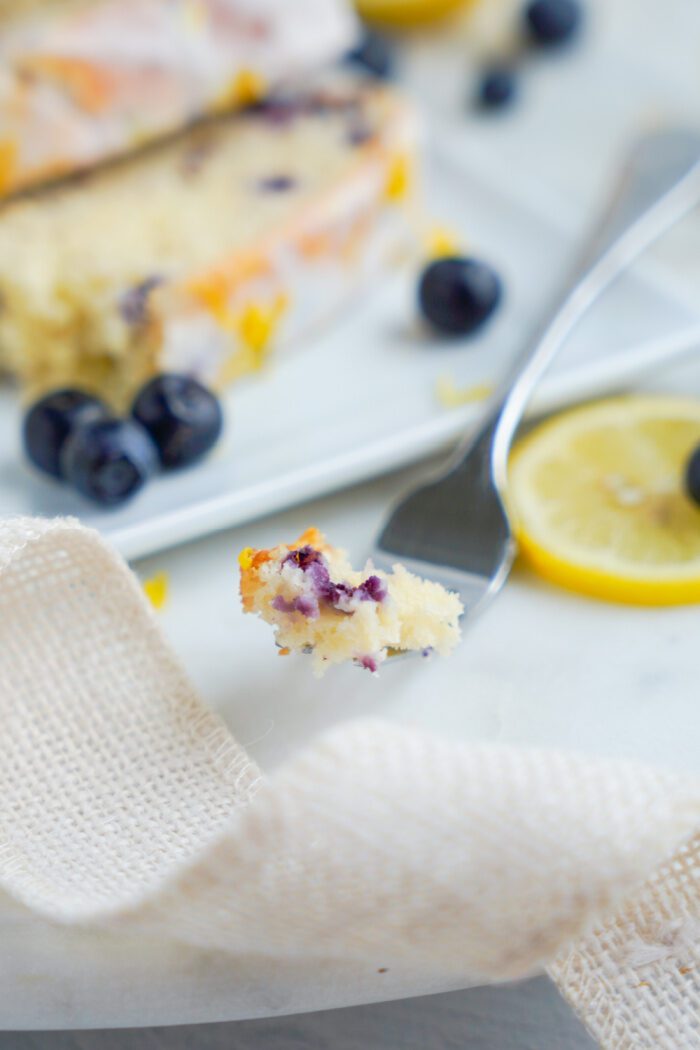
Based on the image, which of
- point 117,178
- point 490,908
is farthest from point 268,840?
point 117,178

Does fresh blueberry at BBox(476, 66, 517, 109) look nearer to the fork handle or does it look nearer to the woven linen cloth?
the fork handle

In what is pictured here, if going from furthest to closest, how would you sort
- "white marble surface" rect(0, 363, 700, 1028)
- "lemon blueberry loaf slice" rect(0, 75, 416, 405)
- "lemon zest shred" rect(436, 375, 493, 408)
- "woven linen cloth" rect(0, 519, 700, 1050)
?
"lemon blueberry loaf slice" rect(0, 75, 416, 405) < "lemon zest shred" rect(436, 375, 493, 408) < "white marble surface" rect(0, 363, 700, 1028) < "woven linen cloth" rect(0, 519, 700, 1050)

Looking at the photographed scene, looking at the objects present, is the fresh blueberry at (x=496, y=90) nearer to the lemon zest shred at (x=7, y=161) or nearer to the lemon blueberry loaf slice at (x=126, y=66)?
the lemon blueberry loaf slice at (x=126, y=66)

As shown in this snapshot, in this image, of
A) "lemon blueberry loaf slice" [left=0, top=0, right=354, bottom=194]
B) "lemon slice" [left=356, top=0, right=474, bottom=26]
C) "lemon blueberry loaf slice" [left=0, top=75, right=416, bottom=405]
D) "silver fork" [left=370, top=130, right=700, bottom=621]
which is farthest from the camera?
"lemon slice" [left=356, top=0, right=474, bottom=26]

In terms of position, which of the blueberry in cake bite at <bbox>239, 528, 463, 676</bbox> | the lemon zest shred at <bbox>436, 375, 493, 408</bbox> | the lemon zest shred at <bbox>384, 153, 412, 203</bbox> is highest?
the blueberry in cake bite at <bbox>239, 528, 463, 676</bbox>

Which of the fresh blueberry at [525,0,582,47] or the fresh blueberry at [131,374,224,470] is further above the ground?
the fresh blueberry at [525,0,582,47]

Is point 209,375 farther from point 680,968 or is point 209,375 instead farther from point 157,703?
point 680,968

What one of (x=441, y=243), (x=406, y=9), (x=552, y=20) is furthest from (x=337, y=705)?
(x=406, y=9)

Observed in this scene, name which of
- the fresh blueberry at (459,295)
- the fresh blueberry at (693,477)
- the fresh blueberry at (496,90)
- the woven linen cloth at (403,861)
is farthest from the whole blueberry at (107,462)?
the fresh blueberry at (496,90)

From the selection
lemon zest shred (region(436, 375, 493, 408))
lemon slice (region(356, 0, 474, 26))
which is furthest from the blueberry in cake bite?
lemon slice (region(356, 0, 474, 26))
